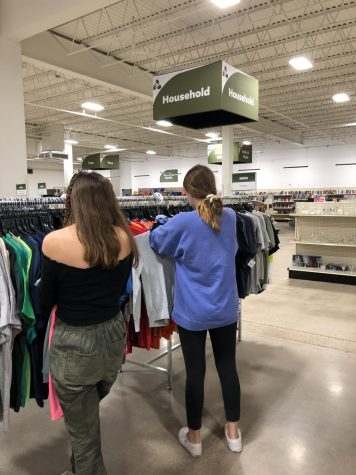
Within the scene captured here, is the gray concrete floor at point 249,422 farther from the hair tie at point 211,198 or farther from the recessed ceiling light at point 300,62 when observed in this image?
the recessed ceiling light at point 300,62

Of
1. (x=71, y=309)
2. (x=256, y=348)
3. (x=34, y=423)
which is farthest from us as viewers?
(x=256, y=348)

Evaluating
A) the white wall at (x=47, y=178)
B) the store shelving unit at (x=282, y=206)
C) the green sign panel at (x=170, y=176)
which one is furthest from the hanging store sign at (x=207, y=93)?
the white wall at (x=47, y=178)

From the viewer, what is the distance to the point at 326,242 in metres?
7.10

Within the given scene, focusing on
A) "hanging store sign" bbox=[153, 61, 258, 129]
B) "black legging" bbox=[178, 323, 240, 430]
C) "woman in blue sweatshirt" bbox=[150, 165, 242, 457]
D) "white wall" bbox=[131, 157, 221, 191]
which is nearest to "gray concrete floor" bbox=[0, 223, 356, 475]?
"black legging" bbox=[178, 323, 240, 430]

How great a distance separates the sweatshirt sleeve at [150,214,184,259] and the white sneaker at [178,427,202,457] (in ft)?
4.05

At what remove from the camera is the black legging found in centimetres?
225

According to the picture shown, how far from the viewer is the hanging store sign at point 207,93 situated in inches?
153

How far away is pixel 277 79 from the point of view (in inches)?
401

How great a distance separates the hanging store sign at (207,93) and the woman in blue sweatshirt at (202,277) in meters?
1.93

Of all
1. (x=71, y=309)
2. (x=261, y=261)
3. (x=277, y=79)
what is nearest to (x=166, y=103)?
(x=261, y=261)

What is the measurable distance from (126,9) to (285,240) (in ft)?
32.4

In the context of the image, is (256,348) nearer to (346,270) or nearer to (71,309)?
(71,309)

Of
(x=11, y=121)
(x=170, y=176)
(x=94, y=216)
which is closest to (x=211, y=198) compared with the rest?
(x=94, y=216)

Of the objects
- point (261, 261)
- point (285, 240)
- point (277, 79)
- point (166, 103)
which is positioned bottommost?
point (285, 240)
